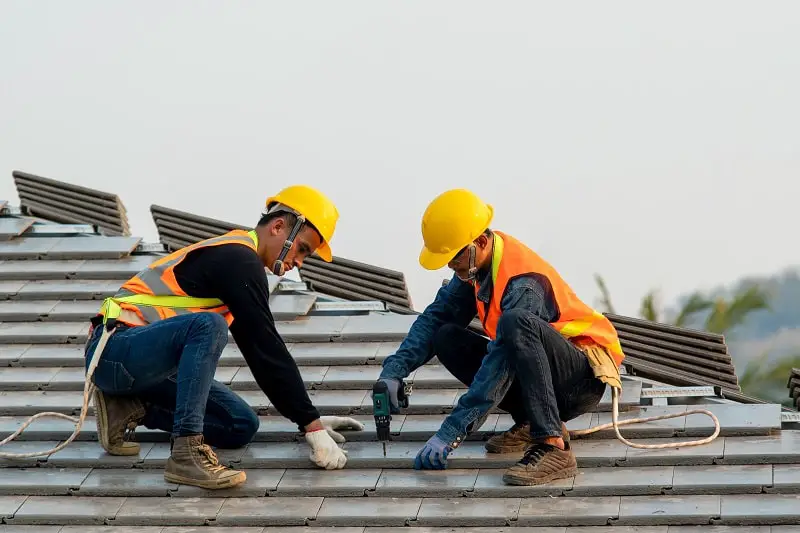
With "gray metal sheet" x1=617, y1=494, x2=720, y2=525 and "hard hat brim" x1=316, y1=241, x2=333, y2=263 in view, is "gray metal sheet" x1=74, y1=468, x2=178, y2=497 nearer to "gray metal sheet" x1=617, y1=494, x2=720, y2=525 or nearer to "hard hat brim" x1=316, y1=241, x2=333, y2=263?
"hard hat brim" x1=316, y1=241, x2=333, y2=263

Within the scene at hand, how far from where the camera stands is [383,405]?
673cm

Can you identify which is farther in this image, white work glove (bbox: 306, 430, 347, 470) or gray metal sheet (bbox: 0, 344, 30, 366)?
gray metal sheet (bbox: 0, 344, 30, 366)

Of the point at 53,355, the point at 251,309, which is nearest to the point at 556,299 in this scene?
the point at 251,309

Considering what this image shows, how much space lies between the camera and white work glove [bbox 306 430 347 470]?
22.0ft

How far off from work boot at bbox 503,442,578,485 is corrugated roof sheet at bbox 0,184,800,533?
45mm

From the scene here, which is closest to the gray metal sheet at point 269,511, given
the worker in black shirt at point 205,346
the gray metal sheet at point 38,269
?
the worker in black shirt at point 205,346

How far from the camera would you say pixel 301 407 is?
6695mm

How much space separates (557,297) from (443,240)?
23.8 inches

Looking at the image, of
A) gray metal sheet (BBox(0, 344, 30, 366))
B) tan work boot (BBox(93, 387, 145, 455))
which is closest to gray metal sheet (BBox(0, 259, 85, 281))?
gray metal sheet (BBox(0, 344, 30, 366))

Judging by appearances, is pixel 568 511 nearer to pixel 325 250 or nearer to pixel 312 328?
pixel 325 250

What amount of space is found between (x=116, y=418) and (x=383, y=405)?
1342 millimetres

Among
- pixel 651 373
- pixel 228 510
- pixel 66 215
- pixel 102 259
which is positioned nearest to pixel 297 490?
pixel 228 510

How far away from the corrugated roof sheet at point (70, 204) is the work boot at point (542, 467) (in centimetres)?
460

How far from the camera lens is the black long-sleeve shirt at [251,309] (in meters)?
6.57
